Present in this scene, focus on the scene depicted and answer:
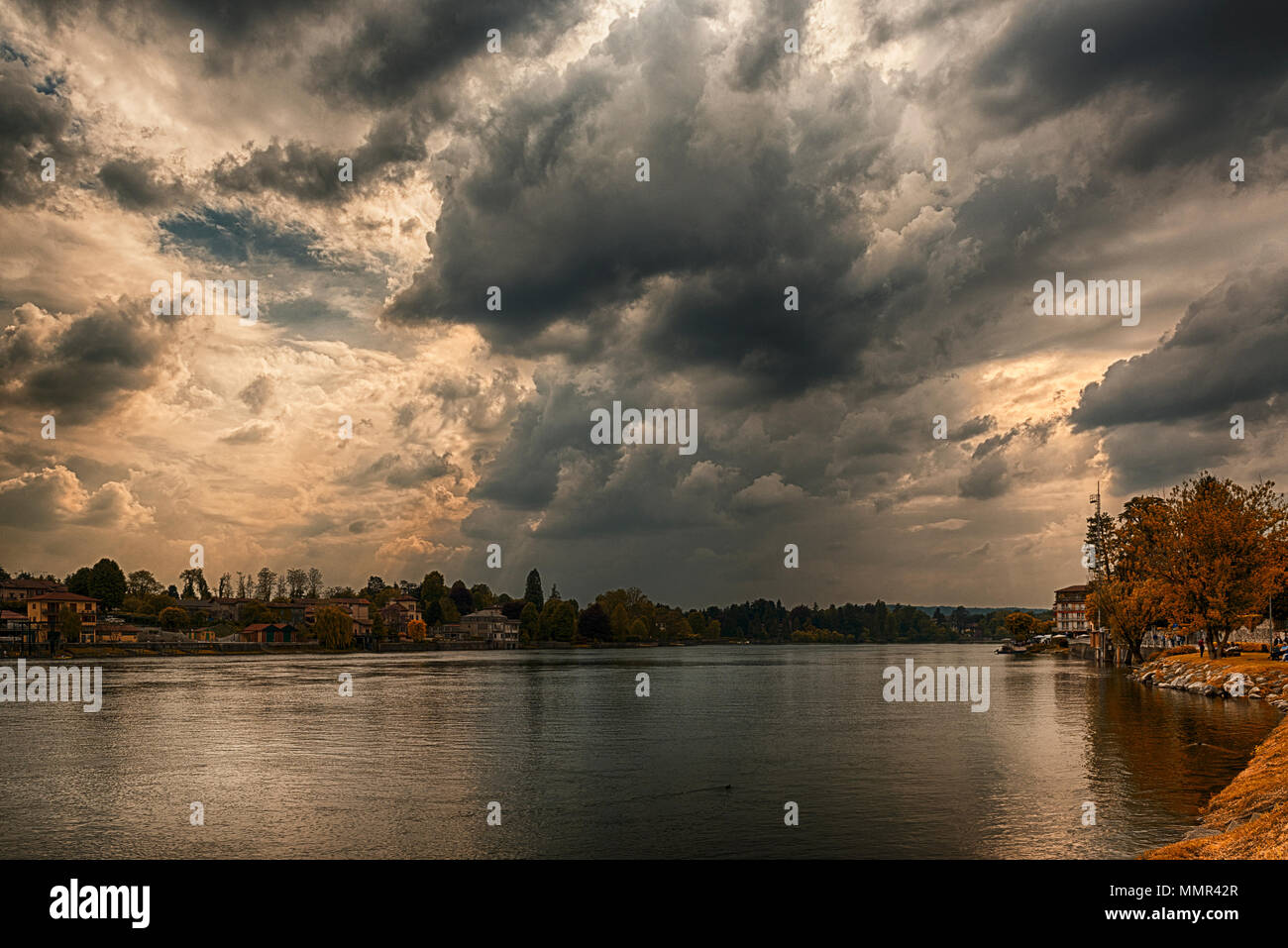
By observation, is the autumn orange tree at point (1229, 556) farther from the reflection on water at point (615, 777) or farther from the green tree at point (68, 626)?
the green tree at point (68, 626)

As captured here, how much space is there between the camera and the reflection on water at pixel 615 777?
27.0m

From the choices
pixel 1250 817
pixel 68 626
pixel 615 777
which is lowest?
pixel 68 626

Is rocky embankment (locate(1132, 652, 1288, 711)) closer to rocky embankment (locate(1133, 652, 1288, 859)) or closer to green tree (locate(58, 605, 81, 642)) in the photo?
rocky embankment (locate(1133, 652, 1288, 859))

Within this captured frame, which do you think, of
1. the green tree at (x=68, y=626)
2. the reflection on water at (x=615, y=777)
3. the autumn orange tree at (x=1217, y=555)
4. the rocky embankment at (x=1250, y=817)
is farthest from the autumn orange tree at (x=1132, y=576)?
the green tree at (x=68, y=626)

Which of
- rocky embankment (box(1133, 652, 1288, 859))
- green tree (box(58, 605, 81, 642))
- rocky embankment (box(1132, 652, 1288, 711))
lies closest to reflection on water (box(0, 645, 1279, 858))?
rocky embankment (box(1133, 652, 1288, 859))

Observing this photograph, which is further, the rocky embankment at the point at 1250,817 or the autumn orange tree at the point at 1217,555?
the autumn orange tree at the point at 1217,555

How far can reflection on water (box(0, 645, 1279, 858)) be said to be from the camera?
27.0 metres

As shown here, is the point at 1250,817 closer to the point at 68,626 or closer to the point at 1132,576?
the point at 1132,576

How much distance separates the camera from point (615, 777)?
39.0m

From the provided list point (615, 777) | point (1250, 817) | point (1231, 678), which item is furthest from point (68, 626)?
point (1250, 817)

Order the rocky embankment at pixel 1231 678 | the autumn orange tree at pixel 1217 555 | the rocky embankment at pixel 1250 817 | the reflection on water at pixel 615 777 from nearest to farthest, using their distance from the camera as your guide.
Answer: the rocky embankment at pixel 1250 817
the reflection on water at pixel 615 777
the rocky embankment at pixel 1231 678
the autumn orange tree at pixel 1217 555
